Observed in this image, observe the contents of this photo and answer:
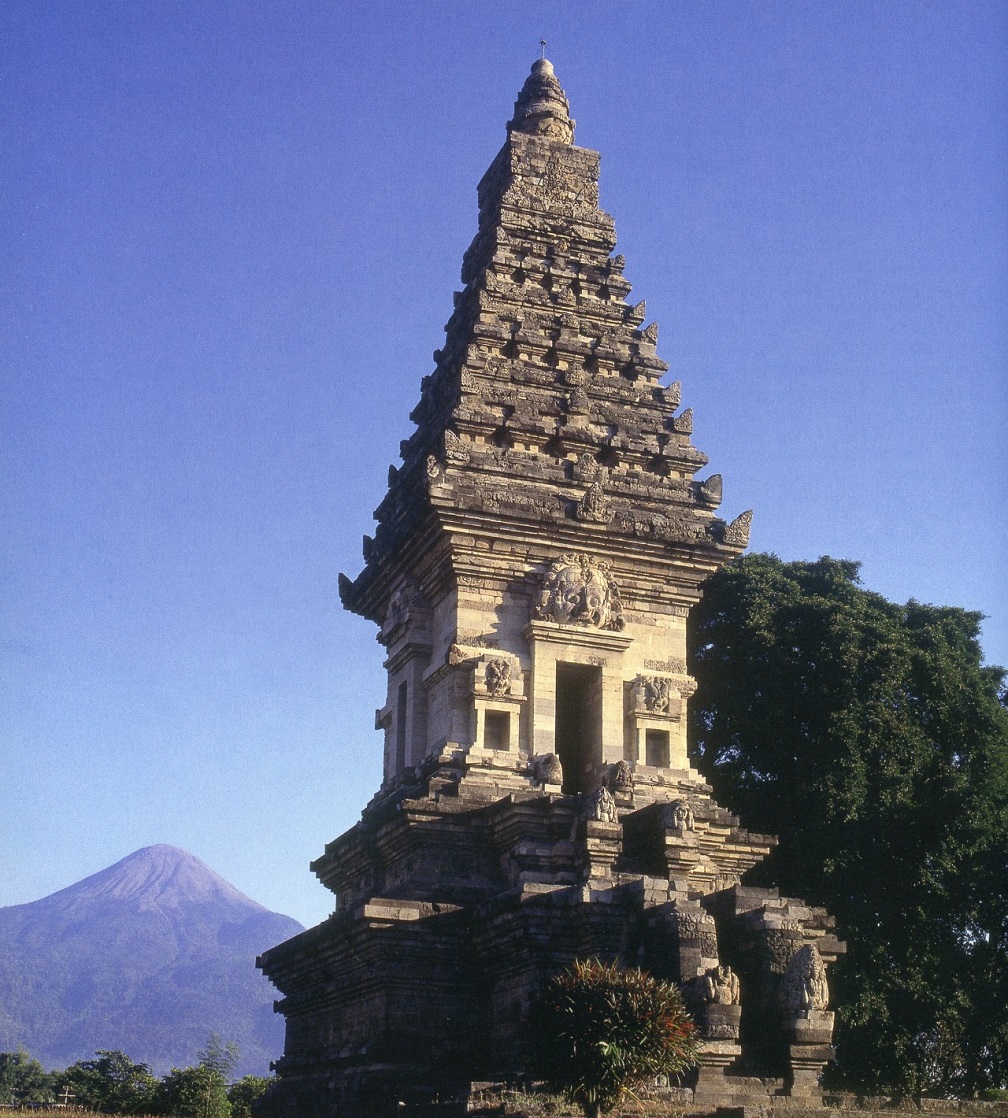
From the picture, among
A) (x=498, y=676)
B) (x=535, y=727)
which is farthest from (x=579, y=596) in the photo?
(x=535, y=727)

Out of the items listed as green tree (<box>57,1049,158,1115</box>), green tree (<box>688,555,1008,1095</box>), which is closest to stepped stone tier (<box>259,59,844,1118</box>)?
green tree (<box>688,555,1008,1095</box>)

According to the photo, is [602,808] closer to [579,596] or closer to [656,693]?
[656,693]

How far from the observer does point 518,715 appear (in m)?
21.8

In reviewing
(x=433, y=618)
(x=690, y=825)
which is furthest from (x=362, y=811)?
(x=690, y=825)

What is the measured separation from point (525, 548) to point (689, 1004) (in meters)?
9.16

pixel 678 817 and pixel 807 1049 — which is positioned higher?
pixel 678 817

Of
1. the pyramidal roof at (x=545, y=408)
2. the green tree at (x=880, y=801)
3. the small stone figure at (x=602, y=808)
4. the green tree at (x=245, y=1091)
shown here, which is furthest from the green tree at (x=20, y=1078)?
the small stone figure at (x=602, y=808)

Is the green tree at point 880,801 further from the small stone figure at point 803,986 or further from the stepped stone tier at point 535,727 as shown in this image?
the small stone figure at point 803,986

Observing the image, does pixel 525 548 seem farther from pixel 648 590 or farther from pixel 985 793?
pixel 985 793

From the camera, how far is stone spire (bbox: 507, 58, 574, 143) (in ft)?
93.4

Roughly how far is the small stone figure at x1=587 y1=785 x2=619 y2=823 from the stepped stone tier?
45 millimetres

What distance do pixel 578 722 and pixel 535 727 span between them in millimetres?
1944

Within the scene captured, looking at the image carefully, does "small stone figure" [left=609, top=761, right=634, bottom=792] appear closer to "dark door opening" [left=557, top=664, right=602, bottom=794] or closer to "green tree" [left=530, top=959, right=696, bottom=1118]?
"dark door opening" [left=557, top=664, right=602, bottom=794]

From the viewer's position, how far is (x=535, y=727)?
21.6 meters
